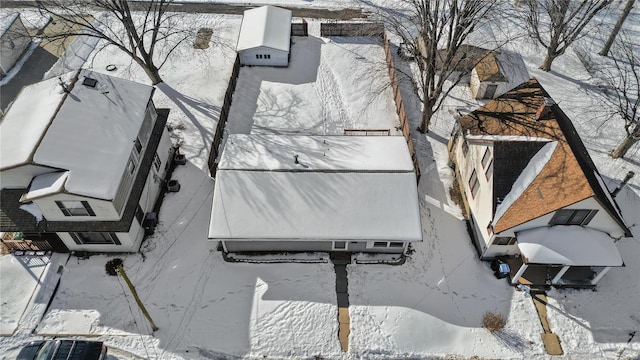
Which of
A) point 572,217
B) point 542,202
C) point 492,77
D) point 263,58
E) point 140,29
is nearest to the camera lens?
point 542,202

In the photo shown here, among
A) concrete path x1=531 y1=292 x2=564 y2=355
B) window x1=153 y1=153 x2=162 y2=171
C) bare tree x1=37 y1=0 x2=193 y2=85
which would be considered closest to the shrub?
concrete path x1=531 y1=292 x2=564 y2=355

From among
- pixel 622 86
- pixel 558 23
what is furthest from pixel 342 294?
pixel 622 86

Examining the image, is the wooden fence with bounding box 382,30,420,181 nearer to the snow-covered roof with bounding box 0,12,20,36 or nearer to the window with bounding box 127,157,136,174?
the window with bounding box 127,157,136,174

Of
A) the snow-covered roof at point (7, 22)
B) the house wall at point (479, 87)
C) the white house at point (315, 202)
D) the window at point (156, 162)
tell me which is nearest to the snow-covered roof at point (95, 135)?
the window at point (156, 162)

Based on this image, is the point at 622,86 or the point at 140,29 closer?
the point at 622,86

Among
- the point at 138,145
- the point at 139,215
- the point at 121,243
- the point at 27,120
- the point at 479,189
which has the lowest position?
the point at 121,243

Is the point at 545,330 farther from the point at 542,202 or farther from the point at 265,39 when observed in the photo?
the point at 265,39
